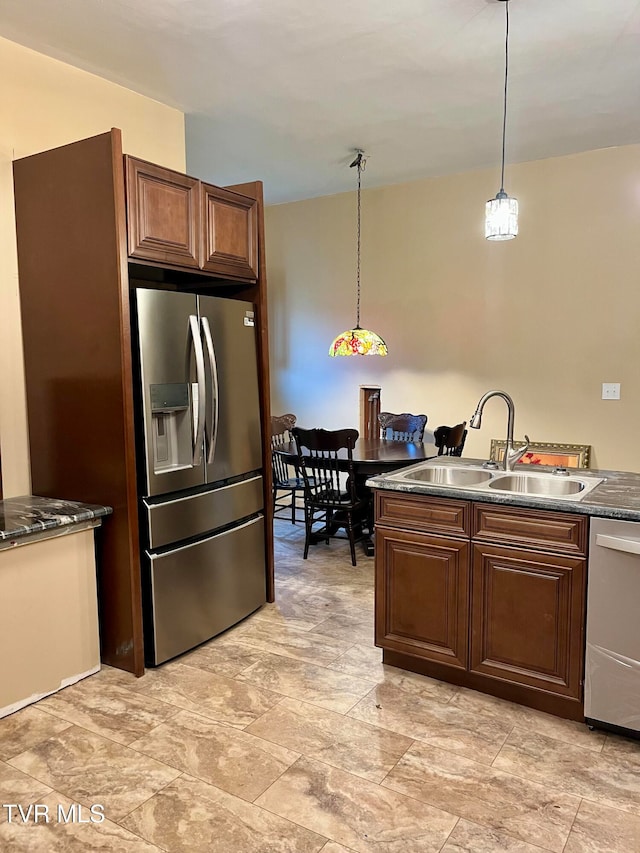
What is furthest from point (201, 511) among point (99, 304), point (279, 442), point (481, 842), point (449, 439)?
point (279, 442)

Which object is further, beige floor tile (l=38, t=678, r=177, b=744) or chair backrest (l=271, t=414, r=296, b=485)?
chair backrest (l=271, t=414, r=296, b=485)

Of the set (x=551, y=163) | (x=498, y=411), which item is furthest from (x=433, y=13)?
(x=498, y=411)

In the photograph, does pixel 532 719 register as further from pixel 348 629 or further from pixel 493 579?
pixel 348 629

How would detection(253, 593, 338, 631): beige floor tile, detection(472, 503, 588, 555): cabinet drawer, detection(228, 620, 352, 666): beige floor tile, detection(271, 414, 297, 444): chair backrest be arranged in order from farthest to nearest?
detection(271, 414, 297, 444): chair backrest, detection(253, 593, 338, 631): beige floor tile, detection(228, 620, 352, 666): beige floor tile, detection(472, 503, 588, 555): cabinet drawer

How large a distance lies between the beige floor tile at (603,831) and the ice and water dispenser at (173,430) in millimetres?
2040

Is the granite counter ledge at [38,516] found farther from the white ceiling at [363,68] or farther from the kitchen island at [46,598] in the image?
the white ceiling at [363,68]

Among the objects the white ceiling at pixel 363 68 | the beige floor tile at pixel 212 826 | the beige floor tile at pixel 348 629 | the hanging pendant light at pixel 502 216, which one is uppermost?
the white ceiling at pixel 363 68

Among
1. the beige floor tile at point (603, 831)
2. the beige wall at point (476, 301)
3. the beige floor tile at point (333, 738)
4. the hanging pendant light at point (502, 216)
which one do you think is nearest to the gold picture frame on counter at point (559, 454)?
the beige wall at point (476, 301)

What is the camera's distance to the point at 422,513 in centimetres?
262

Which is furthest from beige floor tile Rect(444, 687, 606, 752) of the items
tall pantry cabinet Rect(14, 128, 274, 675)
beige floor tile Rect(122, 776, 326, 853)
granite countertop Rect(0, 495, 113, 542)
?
granite countertop Rect(0, 495, 113, 542)

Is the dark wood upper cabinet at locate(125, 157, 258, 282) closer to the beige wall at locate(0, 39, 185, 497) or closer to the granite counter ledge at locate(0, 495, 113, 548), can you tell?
the beige wall at locate(0, 39, 185, 497)

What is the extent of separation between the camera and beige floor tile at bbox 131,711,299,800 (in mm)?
2061

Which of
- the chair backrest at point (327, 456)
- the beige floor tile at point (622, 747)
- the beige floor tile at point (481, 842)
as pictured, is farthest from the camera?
the chair backrest at point (327, 456)

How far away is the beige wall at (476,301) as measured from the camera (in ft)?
14.5
